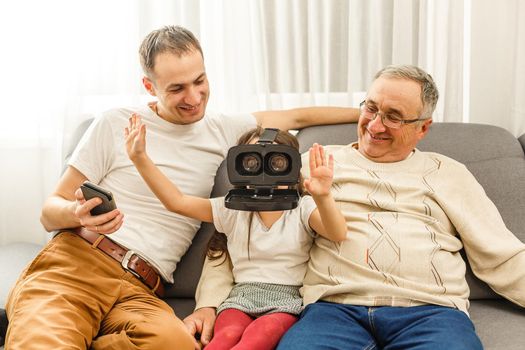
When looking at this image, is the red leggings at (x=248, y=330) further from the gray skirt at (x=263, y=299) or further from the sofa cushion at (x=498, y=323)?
the sofa cushion at (x=498, y=323)

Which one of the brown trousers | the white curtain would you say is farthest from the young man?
the white curtain

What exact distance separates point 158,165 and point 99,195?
333mm

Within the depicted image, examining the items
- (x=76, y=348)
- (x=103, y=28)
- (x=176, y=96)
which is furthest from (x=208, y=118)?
(x=76, y=348)

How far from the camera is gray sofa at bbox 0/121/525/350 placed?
1.85m

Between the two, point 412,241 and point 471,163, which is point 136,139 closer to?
point 412,241

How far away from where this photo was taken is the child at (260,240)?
64.6 inches

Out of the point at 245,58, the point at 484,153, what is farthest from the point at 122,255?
the point at 484,153

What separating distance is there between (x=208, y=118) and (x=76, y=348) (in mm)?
813

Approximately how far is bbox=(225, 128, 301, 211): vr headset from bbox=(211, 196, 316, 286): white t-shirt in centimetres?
18

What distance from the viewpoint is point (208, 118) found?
6.70 feet

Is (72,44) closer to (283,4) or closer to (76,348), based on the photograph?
(283,4)

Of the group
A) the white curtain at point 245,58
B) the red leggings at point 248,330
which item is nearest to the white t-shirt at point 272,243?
the red leggings at point 248,330

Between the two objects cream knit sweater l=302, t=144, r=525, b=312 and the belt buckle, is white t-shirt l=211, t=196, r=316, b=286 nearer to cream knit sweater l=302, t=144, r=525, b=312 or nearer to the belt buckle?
cream knit sweater l=302, t=144, r=525, b=312

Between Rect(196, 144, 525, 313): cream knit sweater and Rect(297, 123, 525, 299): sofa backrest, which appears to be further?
Rect(297, 123, 525, 299): sofa backrest
